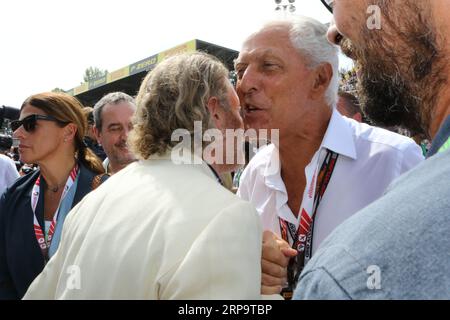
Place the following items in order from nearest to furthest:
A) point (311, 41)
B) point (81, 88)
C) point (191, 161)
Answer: point (191, 161) < point (311, 41) < point (81, 88)

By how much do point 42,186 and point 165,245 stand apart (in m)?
1.77

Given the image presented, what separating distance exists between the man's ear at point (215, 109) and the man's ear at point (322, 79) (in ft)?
2.29

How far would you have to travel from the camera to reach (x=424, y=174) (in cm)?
56

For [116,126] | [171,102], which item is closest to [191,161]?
[171,102]

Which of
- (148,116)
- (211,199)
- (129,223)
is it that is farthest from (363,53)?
(148,116)

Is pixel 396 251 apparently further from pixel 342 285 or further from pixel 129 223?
pixel 129 223

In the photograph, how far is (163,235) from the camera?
47.5 inches

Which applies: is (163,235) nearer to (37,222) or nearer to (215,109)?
(215,109)

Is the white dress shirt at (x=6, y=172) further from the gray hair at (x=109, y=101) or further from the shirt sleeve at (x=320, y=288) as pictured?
the shirt sleeve at (x=320, y=288)

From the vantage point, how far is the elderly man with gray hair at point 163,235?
45.1 inches

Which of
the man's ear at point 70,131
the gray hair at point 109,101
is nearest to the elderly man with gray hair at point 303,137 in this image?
the man's ear at point 70,131

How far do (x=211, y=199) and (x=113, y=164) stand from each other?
2517 millimetres

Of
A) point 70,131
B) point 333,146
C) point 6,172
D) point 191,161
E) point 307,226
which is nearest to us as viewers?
point 191,161
